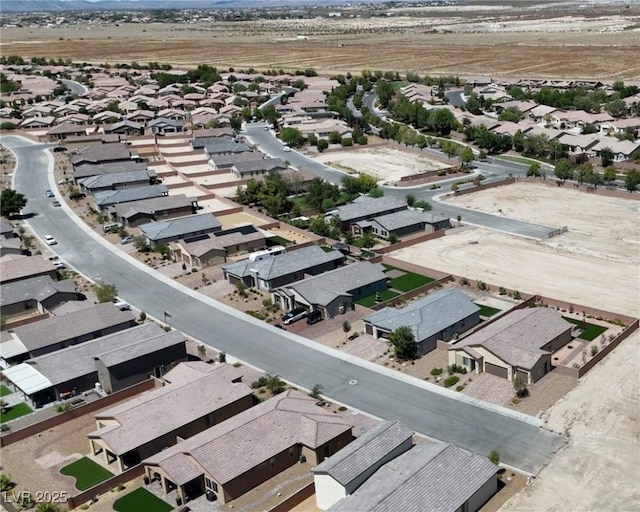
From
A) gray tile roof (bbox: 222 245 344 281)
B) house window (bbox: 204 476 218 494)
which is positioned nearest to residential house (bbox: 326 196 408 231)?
gray tile roof (bbox: 222 245 344 281)

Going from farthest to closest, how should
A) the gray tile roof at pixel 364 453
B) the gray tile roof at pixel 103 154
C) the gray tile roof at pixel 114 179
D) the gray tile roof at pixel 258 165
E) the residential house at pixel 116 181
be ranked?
the gray tile roof at pixel 103 154 → the gray tile roof at pixel 258 165 → the gray tile roof at pixel 114 179 → the residential house at pixel 116 181 → the gray tile roof at pixel 364 453

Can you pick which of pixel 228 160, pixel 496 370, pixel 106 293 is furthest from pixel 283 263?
pixel 228 160

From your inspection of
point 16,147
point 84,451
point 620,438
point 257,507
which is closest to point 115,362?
point 84,451

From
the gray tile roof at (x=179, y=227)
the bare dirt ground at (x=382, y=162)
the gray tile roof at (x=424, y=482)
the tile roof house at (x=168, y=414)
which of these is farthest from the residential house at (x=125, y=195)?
the gray tile roof at (x=424, y=482)

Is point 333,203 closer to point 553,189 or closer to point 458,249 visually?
point 458,249

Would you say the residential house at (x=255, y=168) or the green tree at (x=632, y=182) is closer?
the green tree at (x=632, y=182)

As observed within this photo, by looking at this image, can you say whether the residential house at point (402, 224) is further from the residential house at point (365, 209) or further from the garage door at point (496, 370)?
the garage door at point (496, 370)

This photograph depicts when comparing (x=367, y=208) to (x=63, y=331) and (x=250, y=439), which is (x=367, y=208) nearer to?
(x=63, y=331)
